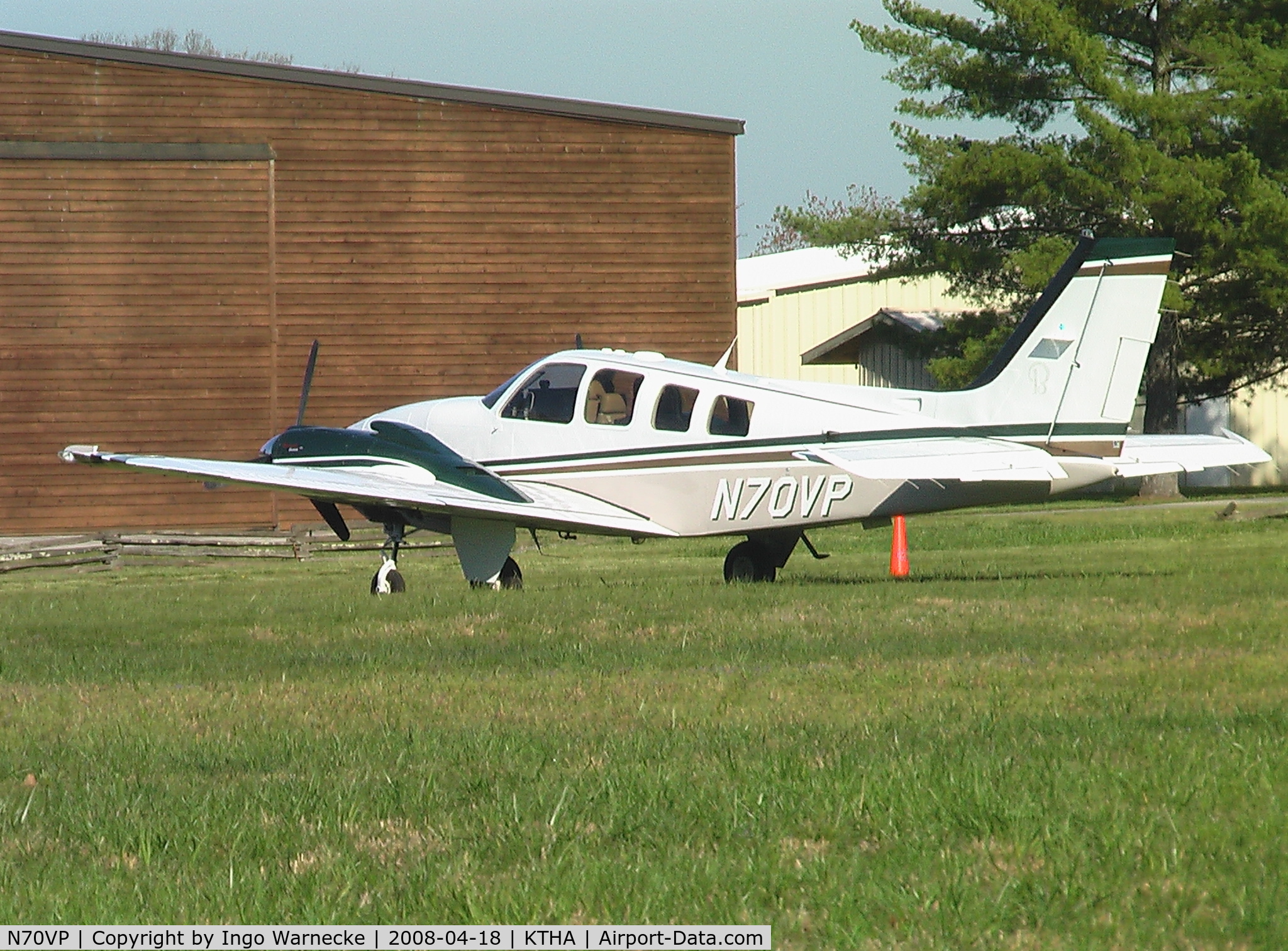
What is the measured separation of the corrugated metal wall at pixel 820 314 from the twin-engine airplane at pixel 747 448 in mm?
35686

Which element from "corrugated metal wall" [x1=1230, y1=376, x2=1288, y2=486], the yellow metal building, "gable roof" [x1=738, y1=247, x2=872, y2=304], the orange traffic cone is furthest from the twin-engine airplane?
"gable roof" [x1=738, y1=247, x2=872, y2=304]

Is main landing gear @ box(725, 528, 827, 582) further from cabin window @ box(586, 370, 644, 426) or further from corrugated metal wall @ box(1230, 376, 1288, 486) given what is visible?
corrugated metal wall @ box(1230, 376, 1288, 486)

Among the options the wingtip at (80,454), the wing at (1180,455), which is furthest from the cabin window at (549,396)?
the wing at (1180,455)

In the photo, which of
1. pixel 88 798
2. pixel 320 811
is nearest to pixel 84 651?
pixel 88 798

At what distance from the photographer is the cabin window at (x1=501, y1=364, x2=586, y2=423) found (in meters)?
17.1

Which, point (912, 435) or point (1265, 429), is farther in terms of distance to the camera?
point (1265, 429)

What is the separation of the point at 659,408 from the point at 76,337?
62.3 feet

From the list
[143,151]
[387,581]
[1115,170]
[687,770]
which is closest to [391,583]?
[387,581]

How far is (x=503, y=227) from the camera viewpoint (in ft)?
108

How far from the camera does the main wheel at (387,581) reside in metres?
17.8

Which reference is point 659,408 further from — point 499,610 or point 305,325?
point 305,325

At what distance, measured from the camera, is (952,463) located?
14.7 metres

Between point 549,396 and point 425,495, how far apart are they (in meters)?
1.69

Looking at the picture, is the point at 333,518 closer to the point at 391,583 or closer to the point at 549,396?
the point at 391,583
